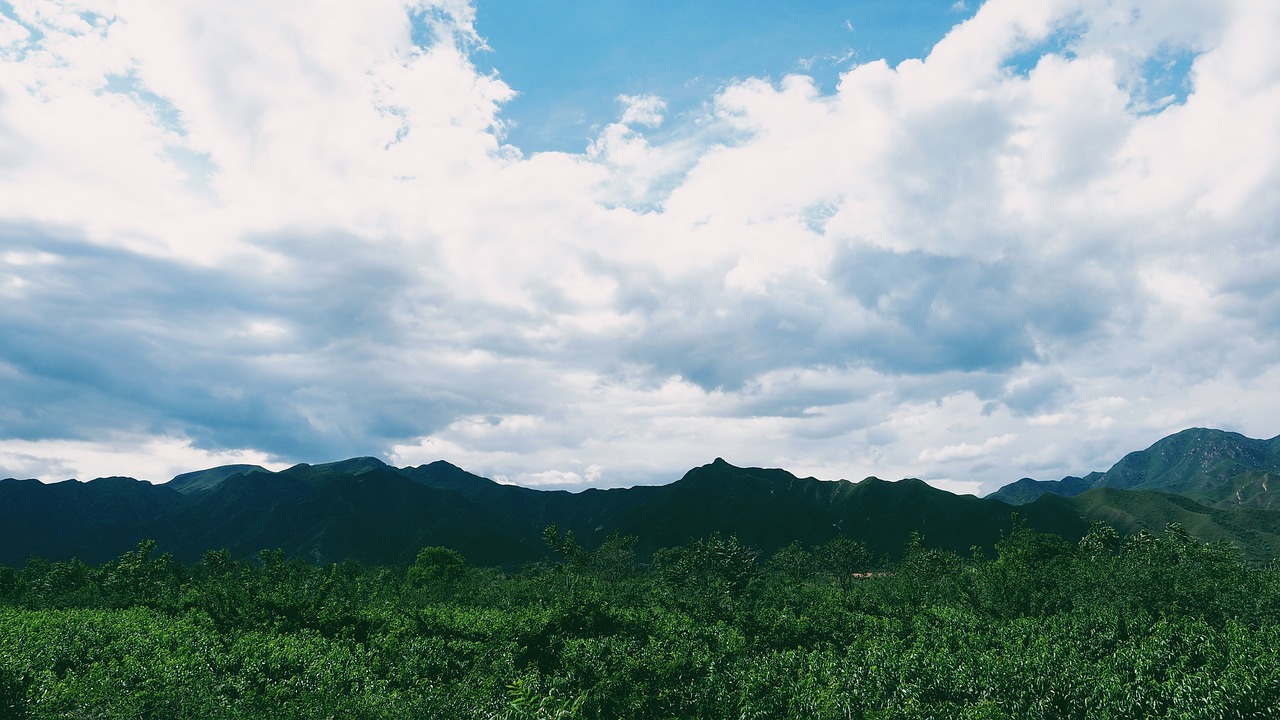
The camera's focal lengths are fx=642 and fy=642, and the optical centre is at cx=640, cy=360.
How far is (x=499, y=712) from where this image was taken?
108ft

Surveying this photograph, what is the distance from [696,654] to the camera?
1905 inches

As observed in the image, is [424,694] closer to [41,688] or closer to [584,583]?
[41,688]

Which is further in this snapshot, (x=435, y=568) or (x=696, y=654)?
(x=435, y=568)

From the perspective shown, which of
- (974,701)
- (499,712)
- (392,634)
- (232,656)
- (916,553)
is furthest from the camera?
(916,553)

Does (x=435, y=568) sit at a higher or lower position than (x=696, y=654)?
lower

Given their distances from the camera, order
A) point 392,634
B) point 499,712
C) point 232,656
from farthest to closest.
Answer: point 392,634 < point 232,656 < point 499,712

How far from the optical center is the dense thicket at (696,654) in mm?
34125

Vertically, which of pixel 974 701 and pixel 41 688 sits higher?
pixel 41 688

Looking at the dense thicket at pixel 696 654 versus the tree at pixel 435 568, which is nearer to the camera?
the dense thicket at pixel 696 654

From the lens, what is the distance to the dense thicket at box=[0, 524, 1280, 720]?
112 ft

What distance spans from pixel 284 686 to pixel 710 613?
49.4m

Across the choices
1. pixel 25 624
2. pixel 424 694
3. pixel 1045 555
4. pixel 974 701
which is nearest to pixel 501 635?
pixel 424 694

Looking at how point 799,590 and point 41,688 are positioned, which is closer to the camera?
point 41,688

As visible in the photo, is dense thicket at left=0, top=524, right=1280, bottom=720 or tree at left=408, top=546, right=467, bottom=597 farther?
tree at left=408, top=546, right=467, bottom=597
